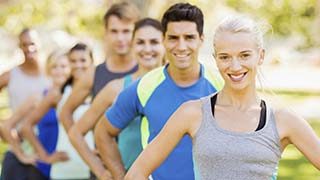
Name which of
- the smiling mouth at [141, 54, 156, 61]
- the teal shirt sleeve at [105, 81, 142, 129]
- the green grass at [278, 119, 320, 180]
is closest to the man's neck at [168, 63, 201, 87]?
the teal shirt sleeve at [105, 81, 142, 129]

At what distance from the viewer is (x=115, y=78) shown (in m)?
6.85

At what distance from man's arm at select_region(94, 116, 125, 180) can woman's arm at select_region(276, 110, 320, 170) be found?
1.84 meters

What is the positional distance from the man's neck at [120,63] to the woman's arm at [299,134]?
2.95 metres

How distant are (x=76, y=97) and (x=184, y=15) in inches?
84.5

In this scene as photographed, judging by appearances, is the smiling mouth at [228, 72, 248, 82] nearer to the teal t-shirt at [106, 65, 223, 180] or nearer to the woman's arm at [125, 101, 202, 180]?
the woman's arm at [125, 101, 202, 180]

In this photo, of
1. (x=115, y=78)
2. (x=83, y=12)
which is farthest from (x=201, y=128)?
(x=83, y=12)

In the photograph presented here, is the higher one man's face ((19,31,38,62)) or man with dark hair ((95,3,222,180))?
man with dark hair ((95,3,222,180))

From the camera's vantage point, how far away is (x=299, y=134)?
4.09m

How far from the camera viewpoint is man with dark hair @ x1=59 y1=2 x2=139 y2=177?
695 centimetres

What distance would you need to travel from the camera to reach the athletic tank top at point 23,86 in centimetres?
917

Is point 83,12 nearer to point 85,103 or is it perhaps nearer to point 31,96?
point 31,96

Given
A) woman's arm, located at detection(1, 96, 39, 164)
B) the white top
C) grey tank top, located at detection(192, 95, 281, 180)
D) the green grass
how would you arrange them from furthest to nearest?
the green grass → the white top → woman's arm, located at detection(1, 96, 39, 164) → grey tank top, located at detection(192, 95, 281, 180)

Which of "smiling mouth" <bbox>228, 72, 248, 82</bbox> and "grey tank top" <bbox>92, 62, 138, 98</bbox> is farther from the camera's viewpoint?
"grey tank top" <bbox>92, 62, 138, 98</bbox>

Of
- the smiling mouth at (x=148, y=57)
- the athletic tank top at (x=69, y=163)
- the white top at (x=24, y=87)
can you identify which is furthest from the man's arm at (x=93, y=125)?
the white top at (x=24, y=87)
